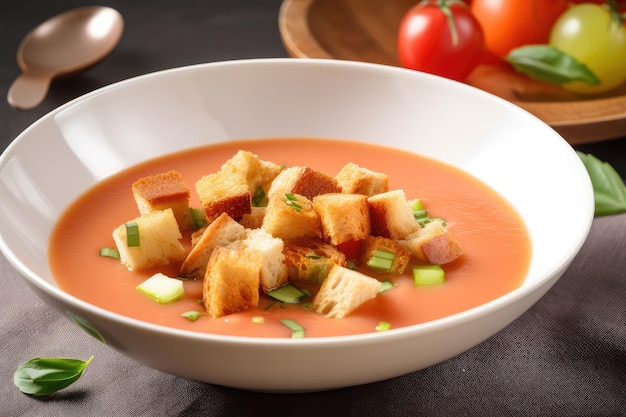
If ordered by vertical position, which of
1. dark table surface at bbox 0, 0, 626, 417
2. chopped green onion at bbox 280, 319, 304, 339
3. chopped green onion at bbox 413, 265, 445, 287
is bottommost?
dark table surface at bbox 0, 0, 626, 417

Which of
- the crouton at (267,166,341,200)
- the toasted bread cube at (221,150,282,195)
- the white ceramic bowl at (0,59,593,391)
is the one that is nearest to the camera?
the white ceramic bowl at (0,59,593,391)

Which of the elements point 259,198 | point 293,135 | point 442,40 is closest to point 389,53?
point 442,40

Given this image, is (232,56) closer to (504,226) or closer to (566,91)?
(566,91)

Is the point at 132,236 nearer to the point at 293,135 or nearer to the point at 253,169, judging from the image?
the point at 253,169

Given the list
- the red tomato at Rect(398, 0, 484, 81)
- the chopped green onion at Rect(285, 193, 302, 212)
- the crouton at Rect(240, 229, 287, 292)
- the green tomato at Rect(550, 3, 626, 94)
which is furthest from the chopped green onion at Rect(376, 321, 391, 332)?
the green tomato at Rect(550, 3, 626, 94)

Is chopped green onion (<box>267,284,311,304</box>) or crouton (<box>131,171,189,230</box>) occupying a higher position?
crouton (<box>131,171,189,230</box>)

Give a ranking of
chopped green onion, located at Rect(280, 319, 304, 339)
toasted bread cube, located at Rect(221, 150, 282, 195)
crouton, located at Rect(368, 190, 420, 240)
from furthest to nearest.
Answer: toasted bread cube, located at Rect(221, 150, 282, 195) < crouton, located at Rect(368, 190, 420, 240) < chopped green onion, located at Rect(280, 319, 304, 339)

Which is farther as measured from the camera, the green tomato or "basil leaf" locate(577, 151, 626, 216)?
the green tomato

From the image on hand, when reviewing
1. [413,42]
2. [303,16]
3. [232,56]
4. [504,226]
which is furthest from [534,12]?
[504,226]

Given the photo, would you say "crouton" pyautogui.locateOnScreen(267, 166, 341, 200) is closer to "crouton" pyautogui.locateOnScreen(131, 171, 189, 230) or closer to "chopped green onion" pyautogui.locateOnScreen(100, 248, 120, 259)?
"crouton" pyautogui.locateOnScreen(131, 171, 189, 230)
